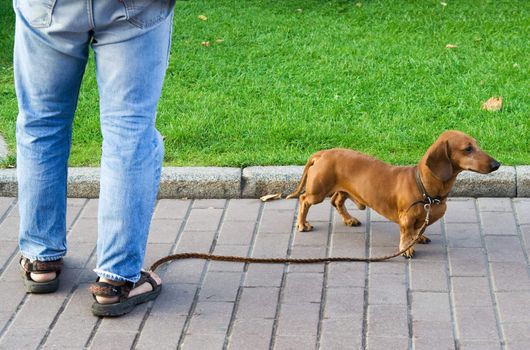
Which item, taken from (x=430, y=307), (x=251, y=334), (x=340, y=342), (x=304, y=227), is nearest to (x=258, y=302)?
(x=251, y=334)

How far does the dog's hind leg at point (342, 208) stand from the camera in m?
5.42

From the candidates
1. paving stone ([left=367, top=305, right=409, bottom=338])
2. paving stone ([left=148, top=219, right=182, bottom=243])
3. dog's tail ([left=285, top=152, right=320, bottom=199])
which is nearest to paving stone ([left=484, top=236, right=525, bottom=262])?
paving stone ([left=367, top=305, right=409, bottom=338])

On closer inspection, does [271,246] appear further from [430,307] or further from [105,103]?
[105,103]

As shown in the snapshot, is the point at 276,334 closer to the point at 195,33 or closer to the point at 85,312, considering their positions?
the point at 85,312

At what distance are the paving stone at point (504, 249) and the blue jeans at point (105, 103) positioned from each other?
1.74 metres

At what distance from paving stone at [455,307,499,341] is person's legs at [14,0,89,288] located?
6.15ft

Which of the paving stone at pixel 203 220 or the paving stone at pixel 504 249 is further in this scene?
the paving stone at pixel 203 220

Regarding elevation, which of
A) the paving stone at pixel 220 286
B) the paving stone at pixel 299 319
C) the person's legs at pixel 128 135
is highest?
the person's legs at pixel 128 135

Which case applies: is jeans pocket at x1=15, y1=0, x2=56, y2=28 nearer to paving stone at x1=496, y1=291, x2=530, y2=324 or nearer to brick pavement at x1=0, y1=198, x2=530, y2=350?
brick pavement at x1=0, y1=198, x2=530, y2=350

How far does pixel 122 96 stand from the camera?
4234 millimetres

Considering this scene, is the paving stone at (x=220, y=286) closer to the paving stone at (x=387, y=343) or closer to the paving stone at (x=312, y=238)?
the paving stone at (x=312, y=238)

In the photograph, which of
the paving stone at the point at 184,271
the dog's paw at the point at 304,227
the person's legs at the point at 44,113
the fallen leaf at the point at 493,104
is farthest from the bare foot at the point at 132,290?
the fallen leaf at the point at 493,104

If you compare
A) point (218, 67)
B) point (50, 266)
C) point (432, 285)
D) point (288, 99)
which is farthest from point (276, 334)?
point (218, 67)

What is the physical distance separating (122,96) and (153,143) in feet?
1.00
